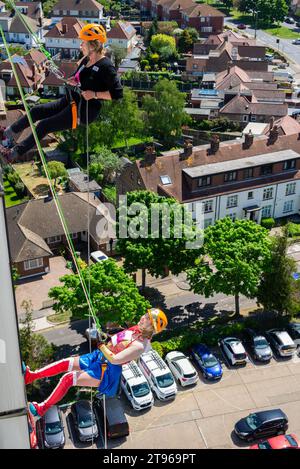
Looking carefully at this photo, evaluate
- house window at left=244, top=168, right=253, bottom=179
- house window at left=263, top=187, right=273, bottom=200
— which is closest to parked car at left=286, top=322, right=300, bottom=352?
house window at left=263, top=187, right=273, bottom=200

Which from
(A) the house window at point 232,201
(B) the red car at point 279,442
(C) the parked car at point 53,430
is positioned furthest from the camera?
(A) the house window at point 232,201

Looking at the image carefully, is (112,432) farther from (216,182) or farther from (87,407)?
(216,182)

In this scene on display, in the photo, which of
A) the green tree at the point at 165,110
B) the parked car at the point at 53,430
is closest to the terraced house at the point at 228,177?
the green tree at the point at 165,110

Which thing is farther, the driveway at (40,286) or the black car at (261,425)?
the driveway at (40,286)

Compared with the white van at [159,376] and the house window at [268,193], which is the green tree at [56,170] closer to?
the house window at [268,193]

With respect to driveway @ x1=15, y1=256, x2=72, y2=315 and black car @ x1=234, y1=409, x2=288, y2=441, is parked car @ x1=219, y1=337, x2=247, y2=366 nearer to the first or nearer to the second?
black car @ x1=234, y1=409, x2=288, y2=441

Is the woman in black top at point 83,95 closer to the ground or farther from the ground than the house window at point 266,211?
farther from the ground

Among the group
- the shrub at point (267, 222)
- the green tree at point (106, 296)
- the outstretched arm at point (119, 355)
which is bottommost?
the shrub at point (267, 222)

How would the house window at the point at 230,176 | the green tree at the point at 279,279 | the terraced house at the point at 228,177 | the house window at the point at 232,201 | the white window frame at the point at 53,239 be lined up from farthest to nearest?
1. the house window at the point at 232,201
2. the house window at the point at 230,176
3. the white window frame at the point at 53,239
4. the terraced house at the point at 228,177
5. the green tree at the point at 279,279
